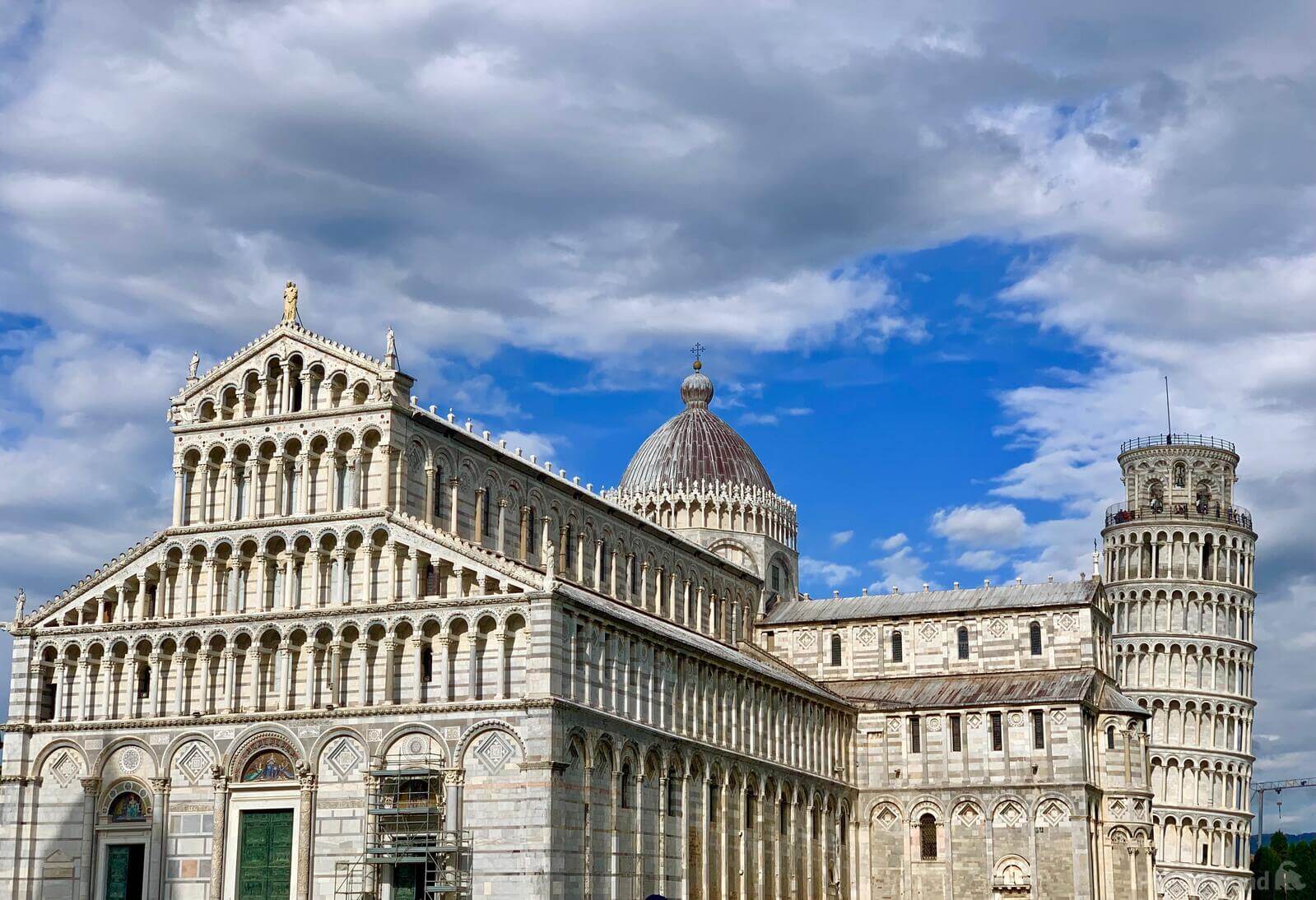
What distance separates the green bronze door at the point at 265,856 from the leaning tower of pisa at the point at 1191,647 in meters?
66.6

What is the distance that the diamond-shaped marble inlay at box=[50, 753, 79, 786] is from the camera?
61844 millimetres

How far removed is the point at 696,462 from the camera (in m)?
94.2

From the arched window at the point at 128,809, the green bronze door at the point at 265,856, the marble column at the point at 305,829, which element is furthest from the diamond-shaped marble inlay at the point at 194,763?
the marble column at the point at 305,829

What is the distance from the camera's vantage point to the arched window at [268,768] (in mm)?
59031

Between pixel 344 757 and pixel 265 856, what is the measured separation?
14.3 ft

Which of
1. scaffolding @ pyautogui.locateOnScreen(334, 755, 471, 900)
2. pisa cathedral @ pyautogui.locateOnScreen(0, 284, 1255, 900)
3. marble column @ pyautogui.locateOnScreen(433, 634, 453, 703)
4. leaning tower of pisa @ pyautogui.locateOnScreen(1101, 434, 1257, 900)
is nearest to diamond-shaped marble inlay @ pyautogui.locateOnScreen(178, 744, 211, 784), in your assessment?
pisa cathedral @ pyautogui.locateOnScreen(0, 284, 1255, 900)

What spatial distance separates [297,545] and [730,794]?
20228 millimetres

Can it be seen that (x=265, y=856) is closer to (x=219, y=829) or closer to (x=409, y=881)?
(x=219, y=829)

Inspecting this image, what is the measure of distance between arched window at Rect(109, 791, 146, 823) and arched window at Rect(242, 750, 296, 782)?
4.26 m

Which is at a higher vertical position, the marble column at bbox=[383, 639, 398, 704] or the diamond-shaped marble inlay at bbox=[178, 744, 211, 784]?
the marble column at bbox=[383, 639, 398, 704]

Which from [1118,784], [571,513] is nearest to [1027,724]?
[1118,784]

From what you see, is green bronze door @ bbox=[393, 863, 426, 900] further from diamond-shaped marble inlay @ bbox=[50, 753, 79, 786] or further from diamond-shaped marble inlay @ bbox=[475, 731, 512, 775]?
diamond-shaped marble inlay @ bbox=[50, 753, 79, 786]

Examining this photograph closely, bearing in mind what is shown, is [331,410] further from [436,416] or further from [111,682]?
[111,682]

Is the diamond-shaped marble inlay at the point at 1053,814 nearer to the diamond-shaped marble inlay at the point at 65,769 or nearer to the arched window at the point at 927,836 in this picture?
the arched window at the point at 927,836
